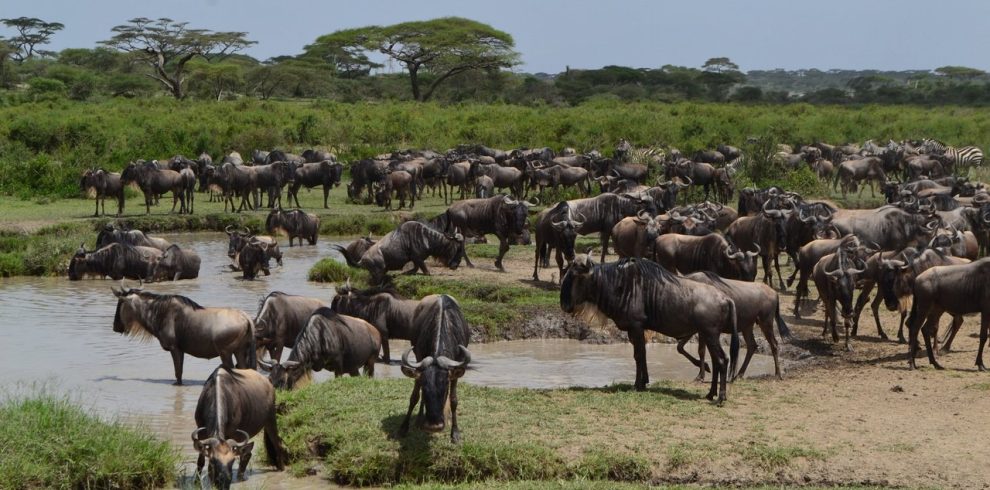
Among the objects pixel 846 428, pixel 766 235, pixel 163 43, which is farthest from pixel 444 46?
pixel 846 428

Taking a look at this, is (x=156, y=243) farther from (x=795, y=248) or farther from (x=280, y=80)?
(x=280, y=80)

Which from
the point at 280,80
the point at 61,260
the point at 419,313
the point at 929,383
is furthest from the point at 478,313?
the point at 280,80

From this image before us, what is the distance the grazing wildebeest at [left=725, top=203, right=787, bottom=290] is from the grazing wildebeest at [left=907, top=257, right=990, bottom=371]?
413 cm

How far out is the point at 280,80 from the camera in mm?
62125

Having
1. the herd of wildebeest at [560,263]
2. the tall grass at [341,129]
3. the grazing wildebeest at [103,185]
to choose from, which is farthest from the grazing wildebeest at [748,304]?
the tall grass at [341,129]

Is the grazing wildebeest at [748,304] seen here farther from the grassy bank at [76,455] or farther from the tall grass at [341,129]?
the tall grass at [341,129]

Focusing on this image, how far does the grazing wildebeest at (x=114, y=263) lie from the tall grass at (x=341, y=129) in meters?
9.38

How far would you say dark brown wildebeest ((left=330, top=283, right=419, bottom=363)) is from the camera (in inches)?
444

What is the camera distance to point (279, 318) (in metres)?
10.9

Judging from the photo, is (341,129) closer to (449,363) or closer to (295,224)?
(295,224)

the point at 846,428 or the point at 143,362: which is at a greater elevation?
the point at 846,428

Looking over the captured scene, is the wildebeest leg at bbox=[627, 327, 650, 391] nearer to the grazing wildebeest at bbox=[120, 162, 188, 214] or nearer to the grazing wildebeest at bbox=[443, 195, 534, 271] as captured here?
the grazing wildebeest at bbox=[443, 195, 534, 271]

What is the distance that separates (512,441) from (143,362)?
5696mm

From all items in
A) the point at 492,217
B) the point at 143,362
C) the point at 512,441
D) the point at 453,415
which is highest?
the point at 492,217
